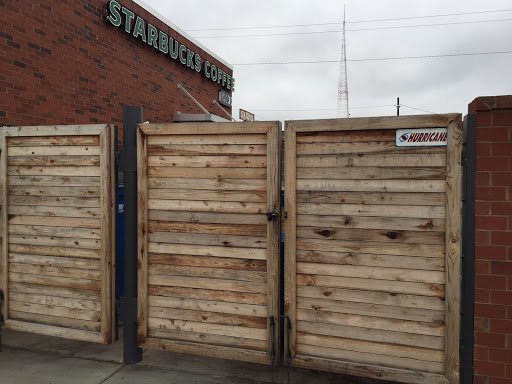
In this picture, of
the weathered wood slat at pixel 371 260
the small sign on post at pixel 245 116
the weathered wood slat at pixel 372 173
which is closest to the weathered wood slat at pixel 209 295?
the weathered wood slat at pixel 371 260

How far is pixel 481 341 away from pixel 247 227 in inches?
84.7

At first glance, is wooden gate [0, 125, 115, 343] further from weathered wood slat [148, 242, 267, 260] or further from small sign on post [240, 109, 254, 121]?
small sign on post [240, 109, 254, 121]

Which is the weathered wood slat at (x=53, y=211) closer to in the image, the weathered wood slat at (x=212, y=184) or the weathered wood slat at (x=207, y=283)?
the weathered wood slat at (x=212, y=184)

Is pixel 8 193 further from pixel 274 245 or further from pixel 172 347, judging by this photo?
pixel 274 245

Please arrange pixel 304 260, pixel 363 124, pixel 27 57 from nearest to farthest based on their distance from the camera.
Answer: pixel 363 124 < pixel 304 260 < pixel 27 57

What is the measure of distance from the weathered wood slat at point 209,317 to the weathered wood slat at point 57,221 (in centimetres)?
110

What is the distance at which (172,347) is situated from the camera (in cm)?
362

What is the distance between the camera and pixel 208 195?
354cm

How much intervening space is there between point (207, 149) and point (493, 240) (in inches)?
101

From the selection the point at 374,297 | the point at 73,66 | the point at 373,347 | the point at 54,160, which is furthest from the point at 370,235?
Answer: the point at 73,66

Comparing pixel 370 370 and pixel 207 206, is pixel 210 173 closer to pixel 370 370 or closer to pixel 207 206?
pixel 207 206

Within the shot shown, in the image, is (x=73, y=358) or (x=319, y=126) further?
(x=73, y=358)

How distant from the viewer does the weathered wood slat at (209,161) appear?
11.2ft

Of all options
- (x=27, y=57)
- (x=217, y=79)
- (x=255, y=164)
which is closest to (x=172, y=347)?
(x=255, y=164)
